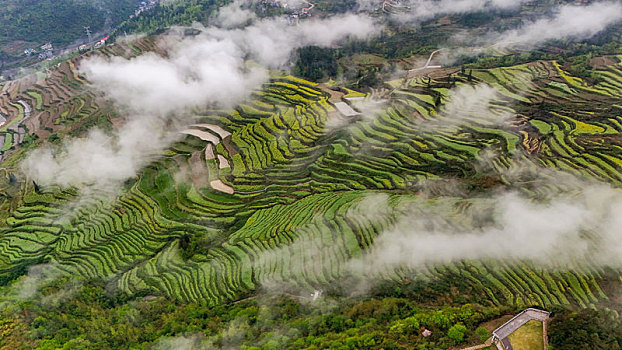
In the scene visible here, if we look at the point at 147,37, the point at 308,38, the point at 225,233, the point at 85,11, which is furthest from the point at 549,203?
the point at 85,11

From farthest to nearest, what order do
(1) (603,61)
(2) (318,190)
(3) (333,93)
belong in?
(3) (333,93) < (1) (603,61) < (2) (318,190)

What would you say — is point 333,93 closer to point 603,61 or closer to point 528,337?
point 603,61

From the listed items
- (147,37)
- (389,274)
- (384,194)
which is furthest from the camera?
(147,37)

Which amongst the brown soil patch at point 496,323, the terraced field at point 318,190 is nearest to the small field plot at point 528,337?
the brown soil patch at point 496,323

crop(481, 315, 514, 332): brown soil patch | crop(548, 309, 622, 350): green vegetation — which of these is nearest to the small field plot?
crop(548, 309, 622, 350): green vegetation

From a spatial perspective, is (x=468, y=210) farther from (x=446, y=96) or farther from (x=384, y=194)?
(x=446, y=96)

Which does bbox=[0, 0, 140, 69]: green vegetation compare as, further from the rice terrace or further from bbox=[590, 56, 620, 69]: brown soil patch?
bbox=[590, 56, 620, 69]: brown soil patch

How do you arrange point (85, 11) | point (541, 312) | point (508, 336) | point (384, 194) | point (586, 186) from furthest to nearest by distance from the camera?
point (85, 11), point (384, 194), point (586, 186), point (541, 312), point (508, 336)

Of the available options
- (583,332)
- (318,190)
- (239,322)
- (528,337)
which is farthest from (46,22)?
(583,332)
